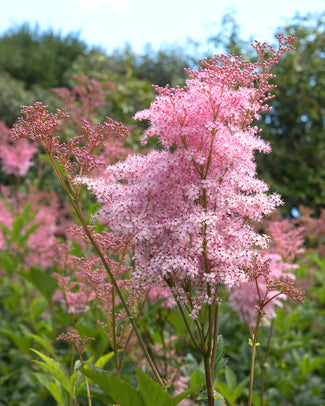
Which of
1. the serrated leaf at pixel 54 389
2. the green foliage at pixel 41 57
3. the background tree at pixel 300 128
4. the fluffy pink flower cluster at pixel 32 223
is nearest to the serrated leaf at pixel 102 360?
the serrated leaf at pixel 54 389

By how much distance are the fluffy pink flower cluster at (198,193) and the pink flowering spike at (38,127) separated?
0.15 metres

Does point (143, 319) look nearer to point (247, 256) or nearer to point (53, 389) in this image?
point (53, 389)

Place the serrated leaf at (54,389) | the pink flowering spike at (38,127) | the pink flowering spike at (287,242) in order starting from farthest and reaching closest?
1. the pink flowering spike at (287,242)
2. the serrated leaf at (54,389)
3. the pink flowering spike at (38,127)

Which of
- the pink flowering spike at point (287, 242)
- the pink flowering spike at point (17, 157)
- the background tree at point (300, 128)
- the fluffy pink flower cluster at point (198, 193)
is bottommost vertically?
the fluffy pink flower cluster at point (198, 193)

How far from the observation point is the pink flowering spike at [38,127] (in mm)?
1106

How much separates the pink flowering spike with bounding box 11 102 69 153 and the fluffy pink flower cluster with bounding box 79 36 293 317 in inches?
6.1

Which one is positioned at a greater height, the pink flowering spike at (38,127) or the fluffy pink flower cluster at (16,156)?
the fluffy pink flower cluster at (16,156)

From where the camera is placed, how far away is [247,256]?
107cm

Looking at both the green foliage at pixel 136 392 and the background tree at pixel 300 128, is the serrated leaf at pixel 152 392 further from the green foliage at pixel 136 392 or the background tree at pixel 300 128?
the background tree at pixel 300 128

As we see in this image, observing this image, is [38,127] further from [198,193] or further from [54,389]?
[54,389]

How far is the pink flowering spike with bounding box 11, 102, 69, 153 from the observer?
1.11 m

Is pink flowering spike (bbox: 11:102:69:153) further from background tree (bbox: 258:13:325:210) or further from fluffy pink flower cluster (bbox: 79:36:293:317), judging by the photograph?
background tree (bbox: 258:13:325:210)

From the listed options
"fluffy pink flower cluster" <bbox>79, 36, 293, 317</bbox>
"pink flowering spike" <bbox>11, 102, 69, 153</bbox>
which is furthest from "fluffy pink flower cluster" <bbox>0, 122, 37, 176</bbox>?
"fluffy pink flower cluster" <bbox>79, 36, 293, 317</bbox>

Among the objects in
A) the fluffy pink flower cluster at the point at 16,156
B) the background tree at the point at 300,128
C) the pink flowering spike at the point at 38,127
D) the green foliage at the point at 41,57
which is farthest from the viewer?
the green foliage at the point at 41,57
